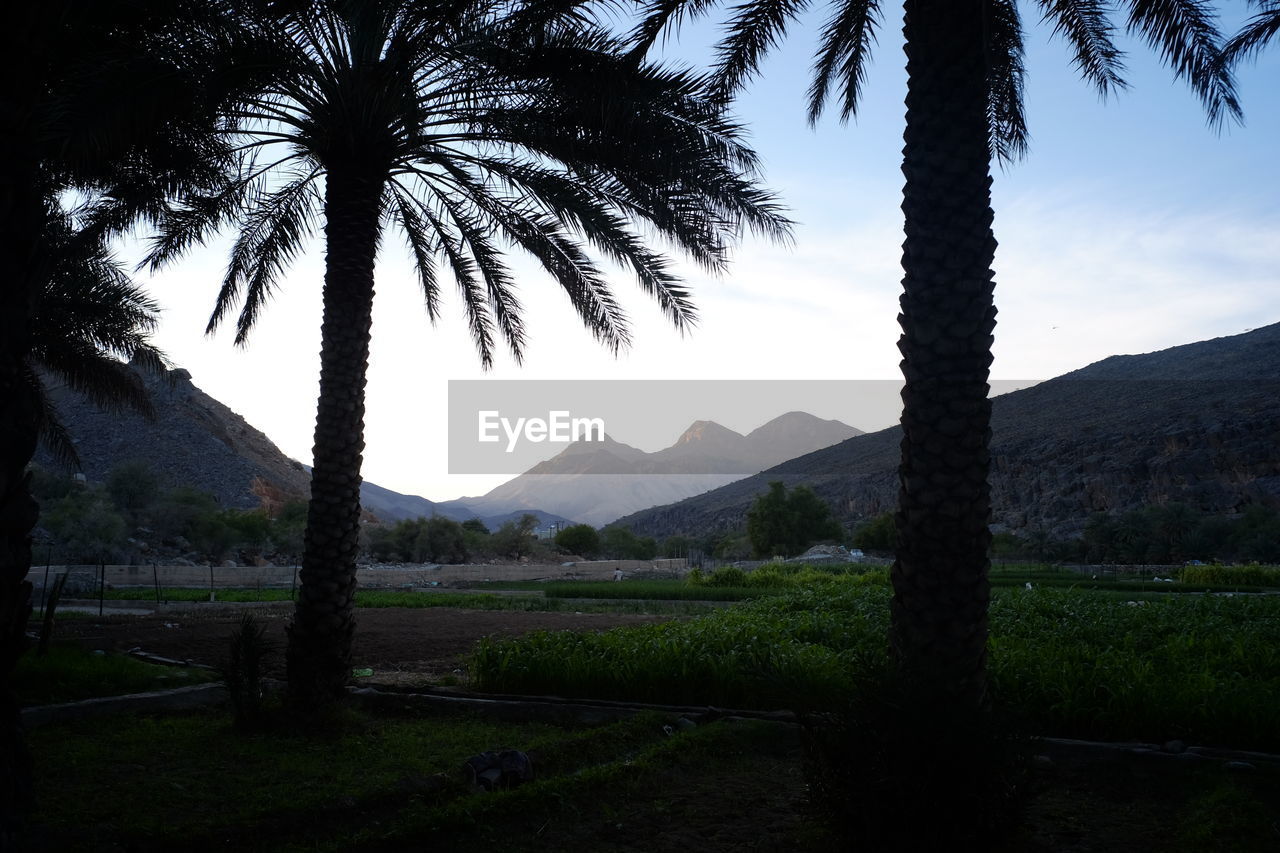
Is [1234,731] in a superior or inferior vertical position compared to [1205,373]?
inferior

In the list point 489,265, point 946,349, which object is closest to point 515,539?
point 489,265

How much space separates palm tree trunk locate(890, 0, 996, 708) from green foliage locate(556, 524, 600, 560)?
187ft

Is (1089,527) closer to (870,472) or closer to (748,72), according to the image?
(870,472)

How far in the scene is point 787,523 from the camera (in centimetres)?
5466

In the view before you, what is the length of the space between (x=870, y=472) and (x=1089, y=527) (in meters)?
27.7

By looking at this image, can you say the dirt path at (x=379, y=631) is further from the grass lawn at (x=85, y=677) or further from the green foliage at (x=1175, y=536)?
the green foliage at (x=1175, y=536)

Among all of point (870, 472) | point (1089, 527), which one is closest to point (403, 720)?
point (1089, 527)

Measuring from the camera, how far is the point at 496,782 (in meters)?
5.30

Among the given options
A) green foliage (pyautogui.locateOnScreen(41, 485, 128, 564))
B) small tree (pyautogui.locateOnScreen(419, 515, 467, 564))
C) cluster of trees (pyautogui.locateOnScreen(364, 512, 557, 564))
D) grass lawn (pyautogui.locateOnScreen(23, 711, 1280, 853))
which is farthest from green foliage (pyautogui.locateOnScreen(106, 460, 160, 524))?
grass lawn (pyautogui.locateOnScreen(23, 711, 1280, 853))

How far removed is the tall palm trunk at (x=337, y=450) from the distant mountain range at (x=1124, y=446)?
173 ft

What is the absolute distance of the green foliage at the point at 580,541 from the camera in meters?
61.8

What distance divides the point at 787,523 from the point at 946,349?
50.7 m

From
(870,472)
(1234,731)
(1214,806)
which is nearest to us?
(1214,806)

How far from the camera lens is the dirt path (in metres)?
11.1
